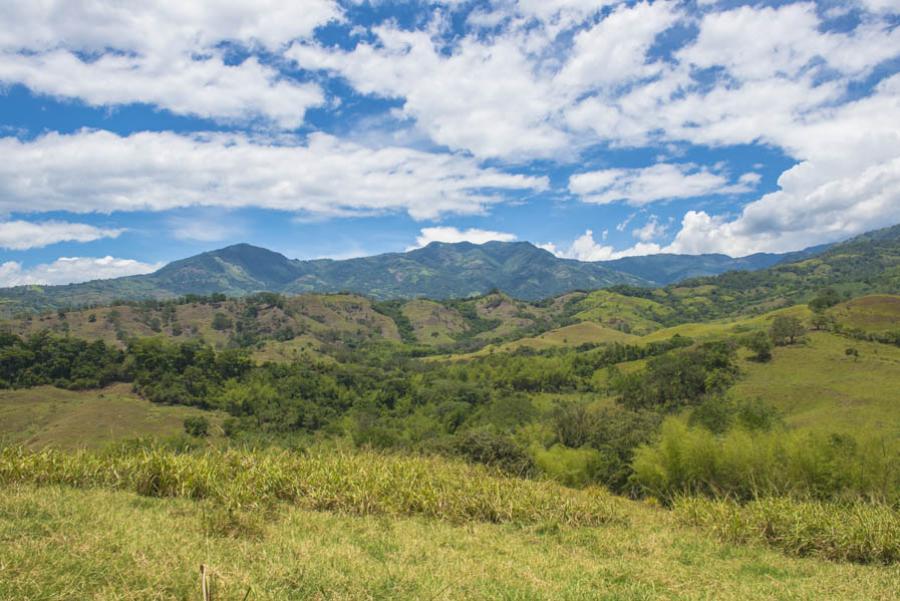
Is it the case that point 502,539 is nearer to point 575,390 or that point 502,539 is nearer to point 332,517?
point 332,517

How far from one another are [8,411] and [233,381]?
137ft

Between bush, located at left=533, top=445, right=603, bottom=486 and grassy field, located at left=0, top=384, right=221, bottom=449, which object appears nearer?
bush, located at left=533, top=445, right=603, bottom=486

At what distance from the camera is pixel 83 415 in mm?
85688

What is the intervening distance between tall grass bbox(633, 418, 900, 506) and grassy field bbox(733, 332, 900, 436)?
23015 millimetres

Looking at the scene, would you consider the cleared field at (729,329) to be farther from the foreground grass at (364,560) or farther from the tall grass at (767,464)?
the foreground grass at (364,560)

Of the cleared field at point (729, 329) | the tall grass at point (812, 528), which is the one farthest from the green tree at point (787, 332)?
the tall grass at point (812, 528)

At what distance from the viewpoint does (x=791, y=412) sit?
7050 cm

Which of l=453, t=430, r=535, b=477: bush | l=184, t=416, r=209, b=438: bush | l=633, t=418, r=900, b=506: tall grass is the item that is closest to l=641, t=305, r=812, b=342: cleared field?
l=633, t=418, r=900, b=506: tall grass

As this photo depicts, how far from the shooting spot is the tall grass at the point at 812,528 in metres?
10.9

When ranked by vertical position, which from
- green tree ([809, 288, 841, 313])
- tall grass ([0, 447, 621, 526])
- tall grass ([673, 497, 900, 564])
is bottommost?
green tree ([809, 288, 841, 313])

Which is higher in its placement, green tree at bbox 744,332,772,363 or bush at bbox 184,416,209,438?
green tree at bbox 744,332,772,363

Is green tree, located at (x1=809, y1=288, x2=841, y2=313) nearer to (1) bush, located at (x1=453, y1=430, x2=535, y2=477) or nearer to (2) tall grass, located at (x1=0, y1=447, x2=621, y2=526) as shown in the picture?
(1) bush, located at (x1=453, y1=430, x2=535, y2=477)

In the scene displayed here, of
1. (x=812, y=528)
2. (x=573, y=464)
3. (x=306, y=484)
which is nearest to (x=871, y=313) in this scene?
(x=573, y=464)

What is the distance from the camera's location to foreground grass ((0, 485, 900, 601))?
6.09m
